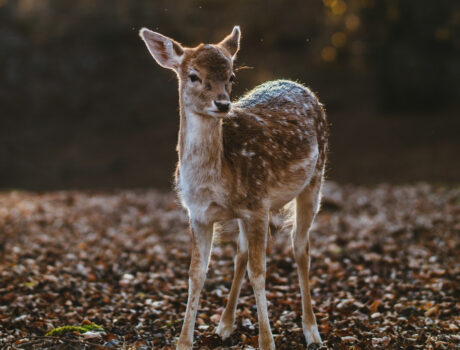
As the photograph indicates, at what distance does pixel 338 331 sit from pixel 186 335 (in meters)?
1.50

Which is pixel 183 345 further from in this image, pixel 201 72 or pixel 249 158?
pixel 201 72

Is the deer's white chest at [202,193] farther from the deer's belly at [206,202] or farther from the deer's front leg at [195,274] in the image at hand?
the deer's front leg at [195,274]

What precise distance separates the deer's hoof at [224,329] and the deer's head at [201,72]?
6.27 ft

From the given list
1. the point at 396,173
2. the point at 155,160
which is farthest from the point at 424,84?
the point at 155,160

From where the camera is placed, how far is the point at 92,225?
10867 millimetres

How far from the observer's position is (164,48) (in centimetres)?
484

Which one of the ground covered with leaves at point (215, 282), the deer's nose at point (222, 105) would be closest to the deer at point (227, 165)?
the deer's nose at point (222, 105)

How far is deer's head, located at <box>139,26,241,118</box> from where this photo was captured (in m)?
4.45

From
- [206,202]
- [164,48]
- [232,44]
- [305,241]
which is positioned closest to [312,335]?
[305,241]

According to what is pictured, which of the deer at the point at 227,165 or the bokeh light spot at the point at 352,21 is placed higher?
the bokeh light spot at the point at 352,21

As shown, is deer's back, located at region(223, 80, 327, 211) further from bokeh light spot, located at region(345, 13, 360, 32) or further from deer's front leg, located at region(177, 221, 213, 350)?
bokeh light spot, located at region(345, 13, 360, 32)

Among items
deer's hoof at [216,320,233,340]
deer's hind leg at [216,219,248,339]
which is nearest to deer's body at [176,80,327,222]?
deer's hind leg at [216,219,248,339]

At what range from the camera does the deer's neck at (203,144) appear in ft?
15.1

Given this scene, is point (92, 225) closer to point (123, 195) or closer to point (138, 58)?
point (123, 195)
